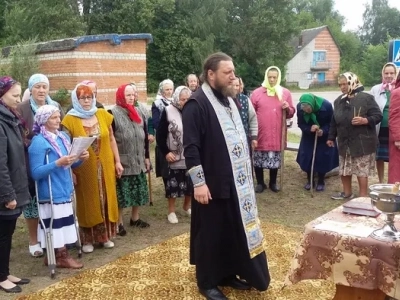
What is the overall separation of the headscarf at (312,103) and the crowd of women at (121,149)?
15 mm

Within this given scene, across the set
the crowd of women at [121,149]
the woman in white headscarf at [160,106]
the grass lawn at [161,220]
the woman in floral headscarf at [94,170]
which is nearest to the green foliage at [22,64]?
the grass lawn at [161,220]

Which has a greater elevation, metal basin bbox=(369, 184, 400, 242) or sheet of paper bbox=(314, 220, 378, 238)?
metal basin bbox=(369, 184, 400, 242)

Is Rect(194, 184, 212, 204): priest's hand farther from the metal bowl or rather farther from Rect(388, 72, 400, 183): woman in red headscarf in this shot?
Rect(388, 72, 400, 183): woman in red headscarf

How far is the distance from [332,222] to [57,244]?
241cm

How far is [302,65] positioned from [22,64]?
43.6 metres

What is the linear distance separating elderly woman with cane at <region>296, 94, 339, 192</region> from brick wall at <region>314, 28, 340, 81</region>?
46855 mm

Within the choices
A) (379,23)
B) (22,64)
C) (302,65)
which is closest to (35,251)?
(22,64)

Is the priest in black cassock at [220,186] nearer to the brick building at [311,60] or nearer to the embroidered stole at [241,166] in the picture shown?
the embroidered stole at [241,166]

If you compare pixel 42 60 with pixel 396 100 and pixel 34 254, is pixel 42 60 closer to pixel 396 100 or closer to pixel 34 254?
pixel 34 254

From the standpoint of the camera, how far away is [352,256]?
2.67m

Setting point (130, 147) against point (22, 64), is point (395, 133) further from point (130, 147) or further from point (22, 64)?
point (22, 64)

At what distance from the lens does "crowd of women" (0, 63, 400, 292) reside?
3803 millimetres

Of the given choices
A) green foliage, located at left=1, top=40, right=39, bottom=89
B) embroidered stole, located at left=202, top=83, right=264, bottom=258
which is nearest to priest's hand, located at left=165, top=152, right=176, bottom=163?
embroidered stole, located at left=202, top=83, right=264, bottom=258

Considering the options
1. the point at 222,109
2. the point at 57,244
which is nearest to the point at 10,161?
the point at 57,244
